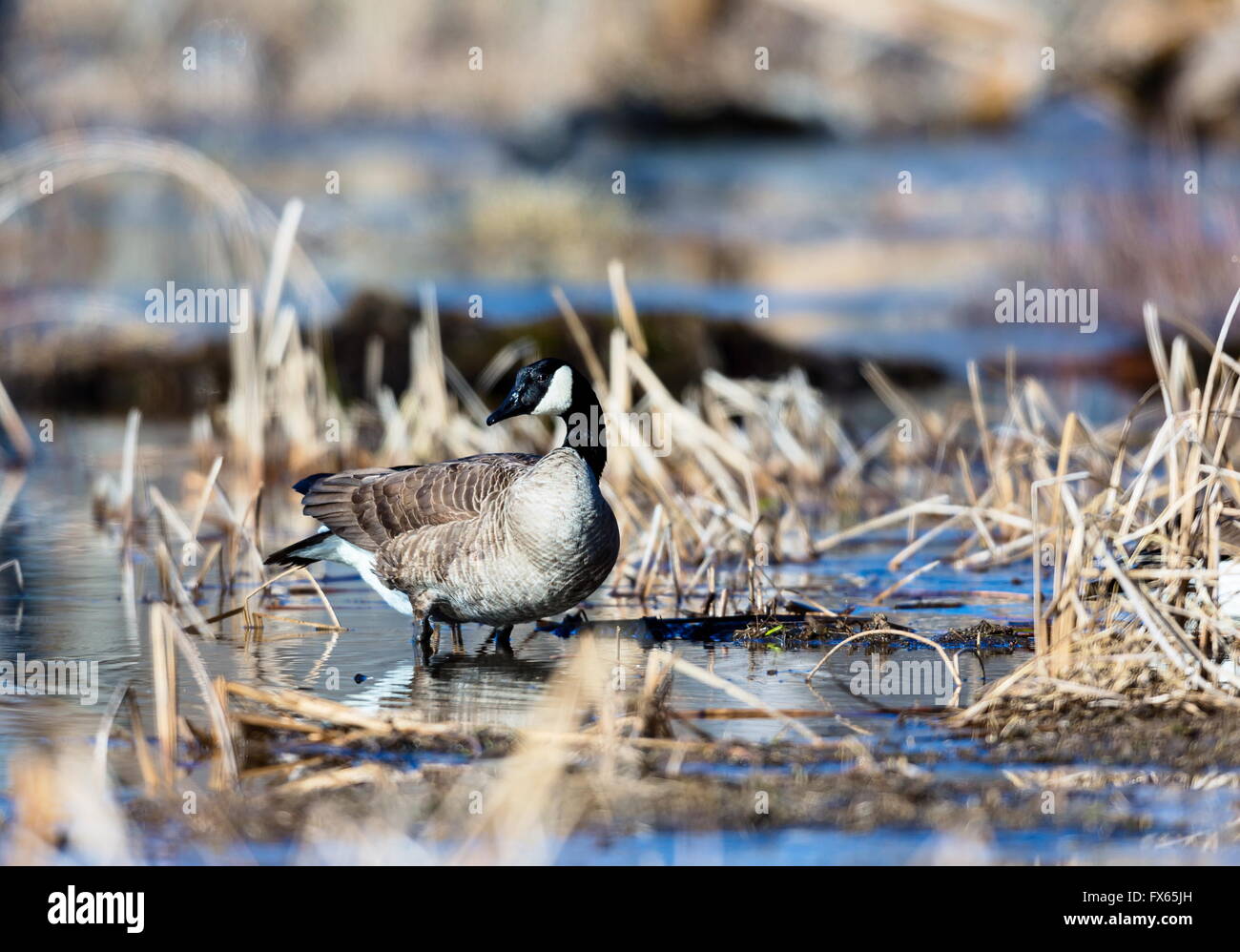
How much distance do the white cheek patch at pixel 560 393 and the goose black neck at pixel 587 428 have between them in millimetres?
23

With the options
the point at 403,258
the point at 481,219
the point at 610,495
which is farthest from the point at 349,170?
the point at 610,495

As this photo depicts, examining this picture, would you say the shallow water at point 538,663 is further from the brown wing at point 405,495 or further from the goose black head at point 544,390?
the goose black head at point 544,390

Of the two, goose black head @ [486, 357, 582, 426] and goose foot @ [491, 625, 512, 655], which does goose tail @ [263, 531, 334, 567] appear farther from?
goose black head @ [486, 357, 582, 426]

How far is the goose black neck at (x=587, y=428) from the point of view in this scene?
7.17m

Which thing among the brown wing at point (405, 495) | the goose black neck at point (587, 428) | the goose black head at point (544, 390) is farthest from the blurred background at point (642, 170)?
the goose black neck at point (587, 428)

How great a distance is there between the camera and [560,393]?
24.2 feet

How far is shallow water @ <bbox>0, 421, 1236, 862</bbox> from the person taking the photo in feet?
15.3

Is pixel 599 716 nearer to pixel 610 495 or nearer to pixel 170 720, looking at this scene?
pixel 170 720

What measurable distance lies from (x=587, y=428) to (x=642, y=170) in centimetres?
2440

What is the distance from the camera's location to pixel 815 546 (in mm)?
9094

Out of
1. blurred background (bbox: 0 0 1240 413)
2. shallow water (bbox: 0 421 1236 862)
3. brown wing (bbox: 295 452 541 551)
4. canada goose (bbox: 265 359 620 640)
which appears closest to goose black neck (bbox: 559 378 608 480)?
canada goose (bbox: 265 359 620 640)

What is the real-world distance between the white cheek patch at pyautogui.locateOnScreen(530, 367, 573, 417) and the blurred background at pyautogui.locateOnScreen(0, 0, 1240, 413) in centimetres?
252

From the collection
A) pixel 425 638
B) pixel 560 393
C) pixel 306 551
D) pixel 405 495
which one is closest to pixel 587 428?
pixel 560 393

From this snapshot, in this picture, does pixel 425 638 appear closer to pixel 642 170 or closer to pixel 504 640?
pixel 504 640
